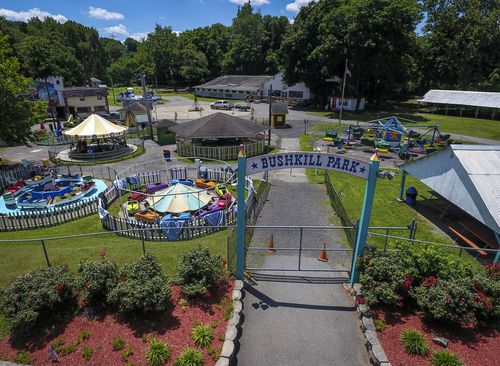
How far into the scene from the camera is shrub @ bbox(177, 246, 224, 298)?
8820 millimetres

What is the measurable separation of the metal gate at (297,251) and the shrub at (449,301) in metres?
2.68

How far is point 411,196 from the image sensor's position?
693 inches

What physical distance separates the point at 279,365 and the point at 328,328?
184 cm

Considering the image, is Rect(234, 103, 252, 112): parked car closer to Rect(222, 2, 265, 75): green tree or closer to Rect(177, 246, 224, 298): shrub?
Rect(222, 2, 265, 75): green tree

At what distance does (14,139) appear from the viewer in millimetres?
22734

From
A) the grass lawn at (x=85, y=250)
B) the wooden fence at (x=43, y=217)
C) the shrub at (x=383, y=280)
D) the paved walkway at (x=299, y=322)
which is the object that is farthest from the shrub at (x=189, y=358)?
the wooden fence at (x=43, y=217)

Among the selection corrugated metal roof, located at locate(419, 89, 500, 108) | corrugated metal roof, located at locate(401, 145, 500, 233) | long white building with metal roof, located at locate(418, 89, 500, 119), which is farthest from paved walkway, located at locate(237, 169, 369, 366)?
corrugated metal roof, located at locate(419, 89, 500, 108)

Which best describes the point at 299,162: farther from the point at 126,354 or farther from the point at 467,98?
the point at 467,98

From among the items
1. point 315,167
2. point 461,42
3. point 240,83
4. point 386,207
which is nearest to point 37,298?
point 315,167

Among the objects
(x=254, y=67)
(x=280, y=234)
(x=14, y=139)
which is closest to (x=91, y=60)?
(x=254, y=67)

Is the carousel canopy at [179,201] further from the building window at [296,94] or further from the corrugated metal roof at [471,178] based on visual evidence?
the building window at [296,94]

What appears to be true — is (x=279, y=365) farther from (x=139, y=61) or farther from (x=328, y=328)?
(x=139, y=61)

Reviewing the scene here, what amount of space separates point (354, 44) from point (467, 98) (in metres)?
19.9

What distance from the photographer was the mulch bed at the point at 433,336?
7.22 m
